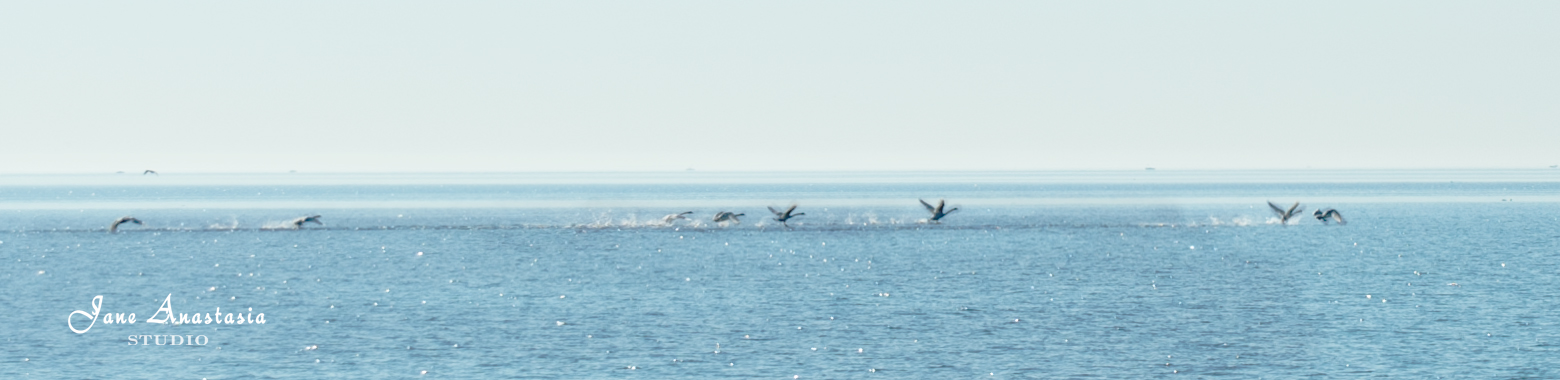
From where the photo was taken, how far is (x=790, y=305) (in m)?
44.9

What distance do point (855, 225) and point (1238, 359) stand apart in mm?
68807

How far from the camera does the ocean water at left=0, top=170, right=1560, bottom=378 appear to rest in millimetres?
32688

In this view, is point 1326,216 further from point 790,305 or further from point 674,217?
point 790,305

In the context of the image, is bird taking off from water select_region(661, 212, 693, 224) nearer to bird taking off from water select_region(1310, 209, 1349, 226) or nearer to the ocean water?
the ocean water

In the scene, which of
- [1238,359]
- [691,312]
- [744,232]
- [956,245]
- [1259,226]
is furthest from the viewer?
[1259,226]

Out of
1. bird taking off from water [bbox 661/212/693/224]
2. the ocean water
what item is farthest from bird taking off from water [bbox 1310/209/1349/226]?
bird taking off from water [bbox 661/212/693/224]

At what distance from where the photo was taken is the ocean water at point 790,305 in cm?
3269

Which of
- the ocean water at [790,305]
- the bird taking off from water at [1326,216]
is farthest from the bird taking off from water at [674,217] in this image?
the bird taking off from water at [1326,216]

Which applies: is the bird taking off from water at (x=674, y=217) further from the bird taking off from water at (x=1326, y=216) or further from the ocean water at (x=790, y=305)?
the bird taking off from water at (x=1326, y=216)

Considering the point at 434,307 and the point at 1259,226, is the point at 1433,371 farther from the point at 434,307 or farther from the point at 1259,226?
the point at 1259,226

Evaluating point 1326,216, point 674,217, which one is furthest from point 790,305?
point 1326,216

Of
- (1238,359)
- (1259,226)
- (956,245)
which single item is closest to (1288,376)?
(1238,359)

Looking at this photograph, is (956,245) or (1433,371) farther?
(956,245)

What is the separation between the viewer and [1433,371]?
31.0 m
